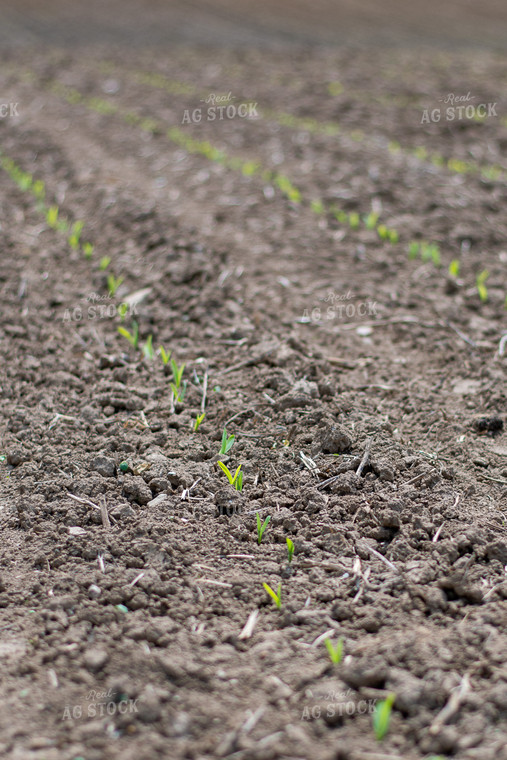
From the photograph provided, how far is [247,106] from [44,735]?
22.1 ft

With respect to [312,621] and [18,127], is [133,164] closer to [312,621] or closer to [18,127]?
[18,127]

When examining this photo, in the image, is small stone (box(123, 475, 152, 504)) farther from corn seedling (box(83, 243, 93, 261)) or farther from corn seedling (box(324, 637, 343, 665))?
corn seedling (box(83, 243, 93, 261))

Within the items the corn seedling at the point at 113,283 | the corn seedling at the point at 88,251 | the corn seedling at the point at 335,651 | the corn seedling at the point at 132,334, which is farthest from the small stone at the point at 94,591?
Result: the corn seedling at the point at 88,251

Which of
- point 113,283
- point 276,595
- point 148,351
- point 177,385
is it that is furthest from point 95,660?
point 113,283

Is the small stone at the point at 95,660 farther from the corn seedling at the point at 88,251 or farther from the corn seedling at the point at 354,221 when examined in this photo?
the corn seedling at the point at 354,221

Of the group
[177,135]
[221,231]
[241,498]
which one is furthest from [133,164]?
[241,498]

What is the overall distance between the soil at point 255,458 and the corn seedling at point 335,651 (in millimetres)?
23

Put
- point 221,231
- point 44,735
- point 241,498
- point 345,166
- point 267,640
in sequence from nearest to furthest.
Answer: point 44,735 < point 267,640 < point 241,498 < point 221,231 < point 345,166

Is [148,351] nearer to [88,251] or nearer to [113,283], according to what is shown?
[113,283]

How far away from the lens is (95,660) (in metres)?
1.84

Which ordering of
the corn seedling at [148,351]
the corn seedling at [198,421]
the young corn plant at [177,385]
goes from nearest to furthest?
the corn seedling at [198,421] < the young corn plant at [177,385] < the corn seedling at [148,351]

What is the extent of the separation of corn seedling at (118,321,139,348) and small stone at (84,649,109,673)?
1800 mm

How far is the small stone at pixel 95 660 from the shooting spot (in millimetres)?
1834

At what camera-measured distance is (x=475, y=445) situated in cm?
275
